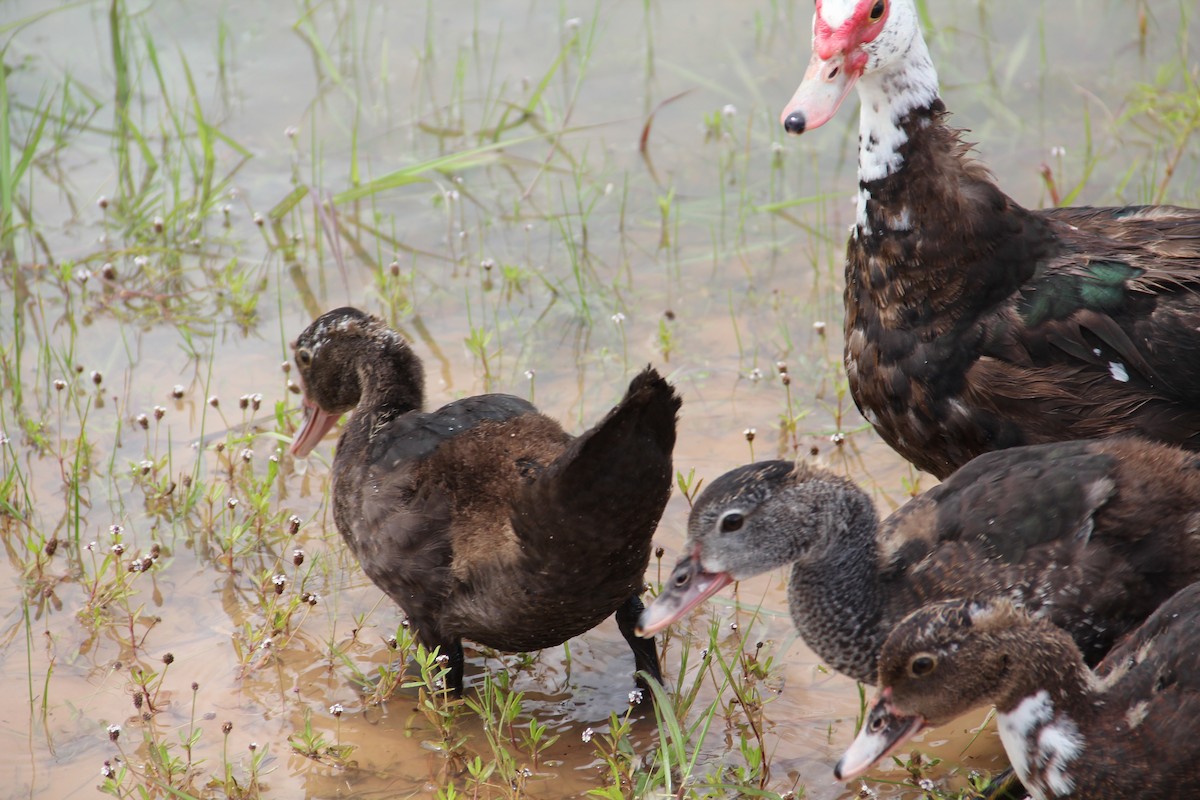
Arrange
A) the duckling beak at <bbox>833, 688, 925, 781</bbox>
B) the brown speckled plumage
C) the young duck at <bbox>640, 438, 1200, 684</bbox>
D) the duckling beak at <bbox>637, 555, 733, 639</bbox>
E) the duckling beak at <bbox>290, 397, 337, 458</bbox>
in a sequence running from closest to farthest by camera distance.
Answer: the duckling beak at <bbox>833, 688, 925, 781</bbox> < the young duck at <bbox>640, 438, 1200, 684</bbox> < the duckling beak at <bbox>637, 555, 733, 639</bbox> < the brown speckled plumage < the duckling beak at <bbox>290, 397, 337, 458</bbox>

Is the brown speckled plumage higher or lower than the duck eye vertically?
higher

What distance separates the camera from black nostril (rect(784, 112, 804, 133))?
451 centimetres

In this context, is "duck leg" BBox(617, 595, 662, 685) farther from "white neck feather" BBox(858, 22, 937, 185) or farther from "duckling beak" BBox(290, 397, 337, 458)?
"white neck feather" BBox(858, 22, 937, 185)

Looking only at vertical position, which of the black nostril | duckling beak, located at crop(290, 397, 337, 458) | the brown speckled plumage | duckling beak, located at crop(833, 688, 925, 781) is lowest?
duckling beak, located at crop(833, 688, 925, 781)

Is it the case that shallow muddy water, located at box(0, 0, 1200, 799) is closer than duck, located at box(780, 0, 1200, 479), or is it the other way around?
duck, located at box(780, 0, 1200, 479)

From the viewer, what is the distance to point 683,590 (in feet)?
13.2

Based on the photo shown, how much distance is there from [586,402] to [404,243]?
63.5 inches

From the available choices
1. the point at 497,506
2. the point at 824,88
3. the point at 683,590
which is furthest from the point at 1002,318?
the point at 497,506

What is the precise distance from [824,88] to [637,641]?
1821mm

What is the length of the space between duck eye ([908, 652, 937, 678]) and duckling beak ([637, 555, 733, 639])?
630mm

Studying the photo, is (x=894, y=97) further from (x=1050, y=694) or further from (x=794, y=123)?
(x=1050, y=694)

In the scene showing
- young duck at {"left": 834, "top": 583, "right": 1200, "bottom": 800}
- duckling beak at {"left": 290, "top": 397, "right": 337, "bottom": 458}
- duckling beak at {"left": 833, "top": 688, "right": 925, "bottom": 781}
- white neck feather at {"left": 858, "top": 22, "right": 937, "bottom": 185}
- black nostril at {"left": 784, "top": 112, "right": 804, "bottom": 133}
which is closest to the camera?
young duck at {"left": 834, "top": 583, "right": 1200, "bottom": 800}

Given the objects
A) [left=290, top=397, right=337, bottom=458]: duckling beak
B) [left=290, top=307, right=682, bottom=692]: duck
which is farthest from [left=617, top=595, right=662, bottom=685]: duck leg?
[left=290, top=397, right=337, bottom=458]: duckling beak

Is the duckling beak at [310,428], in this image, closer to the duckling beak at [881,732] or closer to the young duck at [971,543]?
the young duck at [971,543]
